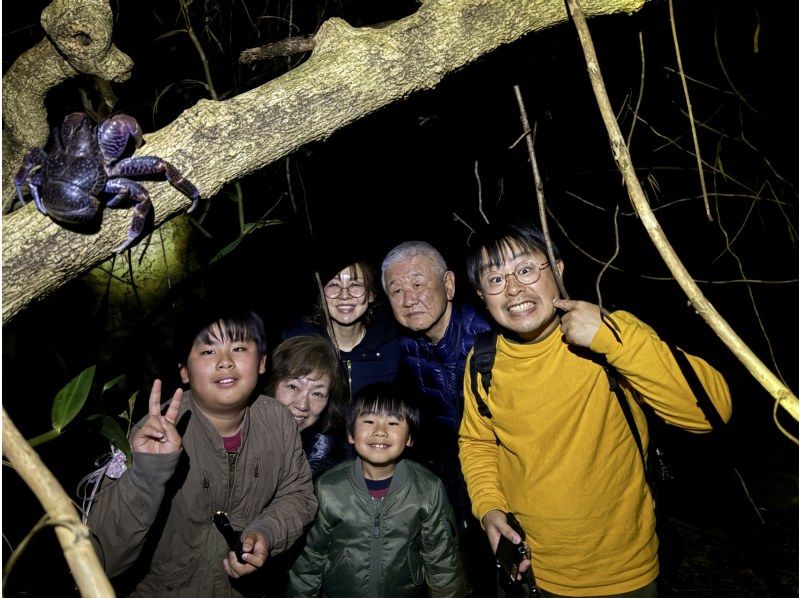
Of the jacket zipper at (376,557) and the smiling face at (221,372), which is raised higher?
the smiling face at (221,372)

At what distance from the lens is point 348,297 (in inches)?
143

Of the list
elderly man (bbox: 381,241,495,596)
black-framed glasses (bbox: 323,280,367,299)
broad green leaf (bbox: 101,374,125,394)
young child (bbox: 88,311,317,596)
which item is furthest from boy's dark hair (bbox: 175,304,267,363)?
elderly man (bbox: 381,241,495,596)

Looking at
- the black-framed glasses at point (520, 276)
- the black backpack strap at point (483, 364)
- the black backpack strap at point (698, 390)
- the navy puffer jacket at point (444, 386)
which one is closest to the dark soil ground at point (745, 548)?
the navy puffer jacket at point (444, 386)

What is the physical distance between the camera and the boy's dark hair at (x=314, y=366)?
3.25m

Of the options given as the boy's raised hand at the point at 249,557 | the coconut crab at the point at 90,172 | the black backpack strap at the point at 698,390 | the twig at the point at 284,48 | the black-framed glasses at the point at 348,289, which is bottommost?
the boy's raised hand at the point at 249,557

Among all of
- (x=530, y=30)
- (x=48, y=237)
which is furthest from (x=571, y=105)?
(x=48, y=237)


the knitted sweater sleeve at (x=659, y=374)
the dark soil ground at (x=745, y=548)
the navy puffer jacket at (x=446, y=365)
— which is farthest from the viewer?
the dark soil ground at (x=745, y=548)

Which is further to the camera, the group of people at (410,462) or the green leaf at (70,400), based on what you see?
the group of people at (410,462)

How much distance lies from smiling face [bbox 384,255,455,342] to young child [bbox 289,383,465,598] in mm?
552

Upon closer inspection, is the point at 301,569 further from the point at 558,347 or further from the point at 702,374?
the point at 702,374

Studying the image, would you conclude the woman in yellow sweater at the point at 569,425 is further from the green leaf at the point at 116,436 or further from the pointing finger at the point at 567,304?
the green leaf at the point at 116,436

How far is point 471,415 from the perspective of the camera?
2.73 meters

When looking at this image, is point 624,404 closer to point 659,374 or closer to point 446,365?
point 659,374

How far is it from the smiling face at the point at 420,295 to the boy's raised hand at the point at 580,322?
1.20 meters
